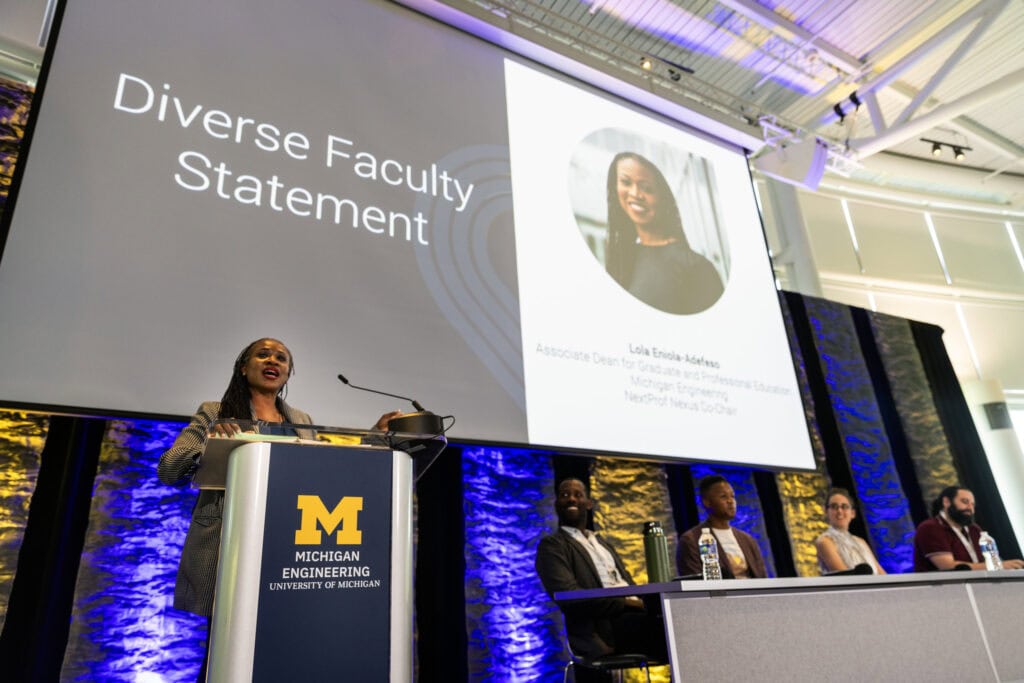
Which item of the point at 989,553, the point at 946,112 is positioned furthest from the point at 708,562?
the point at 946,112

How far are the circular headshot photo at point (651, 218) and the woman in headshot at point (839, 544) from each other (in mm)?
1175

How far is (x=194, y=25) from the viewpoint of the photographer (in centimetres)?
276

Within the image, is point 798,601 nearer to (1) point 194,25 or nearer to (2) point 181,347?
(2) point 181,347

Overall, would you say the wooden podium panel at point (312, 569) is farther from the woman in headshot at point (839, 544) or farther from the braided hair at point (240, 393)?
the woman in headshot at point (839, 544)

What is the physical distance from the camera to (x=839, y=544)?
344cm

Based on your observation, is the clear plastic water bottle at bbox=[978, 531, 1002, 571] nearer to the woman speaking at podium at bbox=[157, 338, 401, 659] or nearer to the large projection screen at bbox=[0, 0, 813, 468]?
the large projection screen at bbox=[0, 0, 813, 468]

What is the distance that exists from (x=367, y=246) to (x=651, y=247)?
60.4 inches

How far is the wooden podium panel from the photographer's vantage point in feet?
3.84

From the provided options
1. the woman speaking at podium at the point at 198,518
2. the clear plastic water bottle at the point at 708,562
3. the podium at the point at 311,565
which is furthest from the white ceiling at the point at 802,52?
the podium at the point at 311,565

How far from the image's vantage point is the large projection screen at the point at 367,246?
2.25 m

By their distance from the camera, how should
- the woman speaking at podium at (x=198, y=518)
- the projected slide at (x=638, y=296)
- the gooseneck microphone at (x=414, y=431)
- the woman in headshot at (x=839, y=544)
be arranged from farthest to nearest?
the woman in headshot at (x=839, y=544), the projected slide at (x=638, y=296), the woman speaking at podium at (x=198, y=518), the gooseneck microphone at (x=414, y=431)

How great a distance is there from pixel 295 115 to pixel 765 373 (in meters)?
2.57

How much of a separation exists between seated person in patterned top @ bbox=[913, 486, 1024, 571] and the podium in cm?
313

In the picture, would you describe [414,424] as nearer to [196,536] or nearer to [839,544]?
[196,536]
